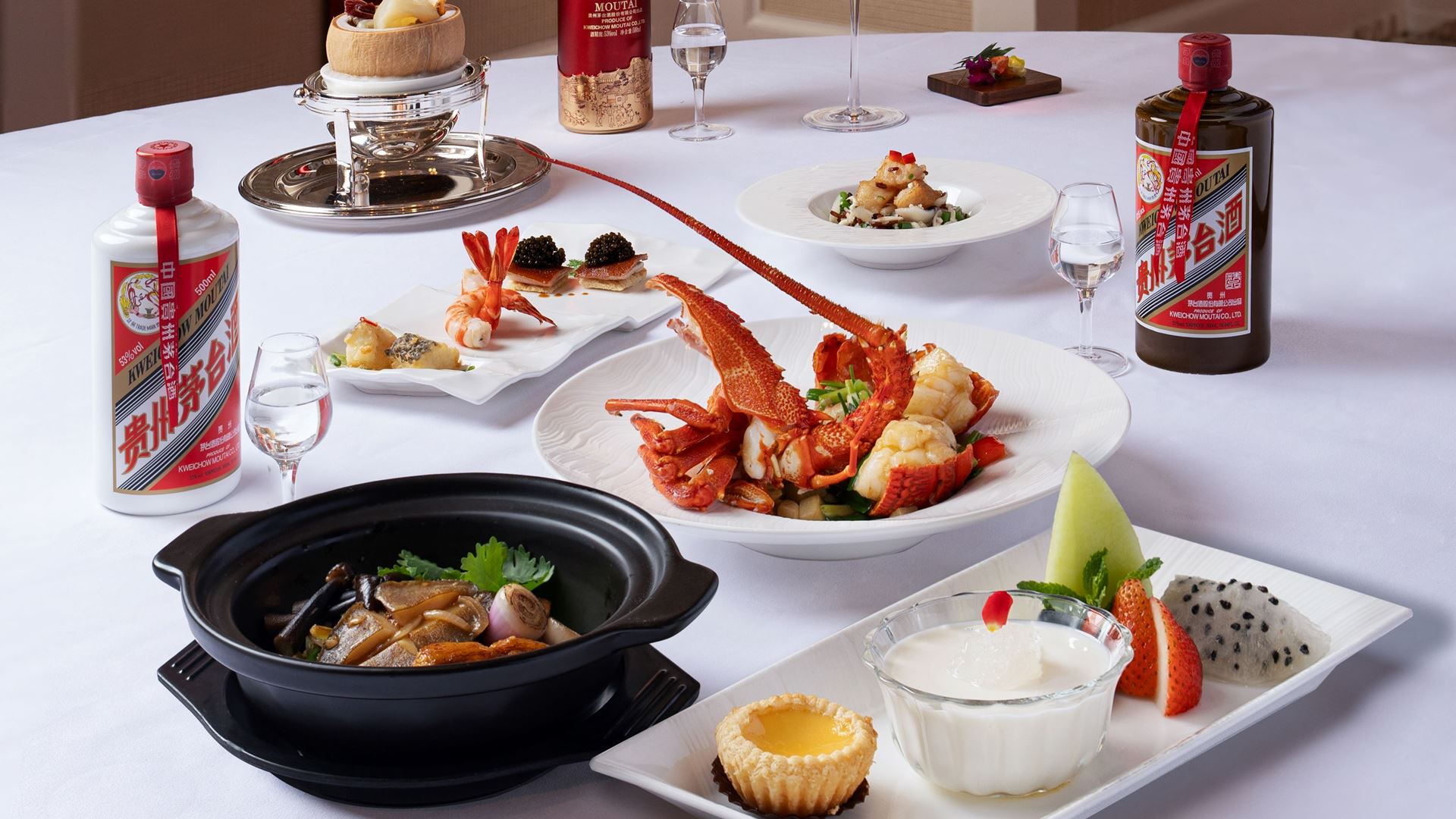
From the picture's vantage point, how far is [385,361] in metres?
1.41

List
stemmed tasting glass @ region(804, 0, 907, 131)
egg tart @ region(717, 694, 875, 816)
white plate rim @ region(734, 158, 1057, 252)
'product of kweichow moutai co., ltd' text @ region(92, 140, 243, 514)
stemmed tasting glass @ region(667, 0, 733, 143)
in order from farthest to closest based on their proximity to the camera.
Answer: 1. stemmed tasting glass @ region(804, 0, 907, 131)
2. stemmed tasting glass @ region(667, 0, 733, 143)
3. white plate rim @ region(734, 158, 1057, 252)
4. 'product of kweichow moutai co., ltd' text @ region(92, 140, 243, 514)
5. egg tart @ region(717, 694, 875, 816)

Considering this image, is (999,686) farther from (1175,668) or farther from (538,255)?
(538,255)

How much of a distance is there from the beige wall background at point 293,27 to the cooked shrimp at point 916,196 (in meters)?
2.77

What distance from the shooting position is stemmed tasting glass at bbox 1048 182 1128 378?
1367 millimetres

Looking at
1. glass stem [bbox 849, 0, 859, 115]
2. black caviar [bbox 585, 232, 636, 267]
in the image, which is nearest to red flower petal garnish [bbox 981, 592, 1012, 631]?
black caviar [bbox 585, 232, 636, 267]

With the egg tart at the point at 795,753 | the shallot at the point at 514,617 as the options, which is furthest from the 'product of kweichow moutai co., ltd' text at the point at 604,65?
the egg tart at the point at 795,753

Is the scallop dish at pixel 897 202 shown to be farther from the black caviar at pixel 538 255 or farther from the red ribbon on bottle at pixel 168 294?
the red ribbon on bottle at pixel 168 294

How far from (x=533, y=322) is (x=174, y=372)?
1.60ft

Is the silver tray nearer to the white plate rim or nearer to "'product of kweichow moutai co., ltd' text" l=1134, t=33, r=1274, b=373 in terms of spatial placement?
the white plate rim

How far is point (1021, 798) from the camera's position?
0.74m

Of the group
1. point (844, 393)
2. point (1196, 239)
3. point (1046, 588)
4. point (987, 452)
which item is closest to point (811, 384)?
point (844, 393)

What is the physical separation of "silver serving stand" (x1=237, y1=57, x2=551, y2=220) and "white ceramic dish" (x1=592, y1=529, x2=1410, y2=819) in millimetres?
1221

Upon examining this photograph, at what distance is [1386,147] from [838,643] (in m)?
1.56

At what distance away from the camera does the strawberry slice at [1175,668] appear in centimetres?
80
